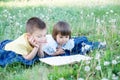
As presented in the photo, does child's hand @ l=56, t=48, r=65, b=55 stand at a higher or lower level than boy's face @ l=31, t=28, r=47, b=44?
lower

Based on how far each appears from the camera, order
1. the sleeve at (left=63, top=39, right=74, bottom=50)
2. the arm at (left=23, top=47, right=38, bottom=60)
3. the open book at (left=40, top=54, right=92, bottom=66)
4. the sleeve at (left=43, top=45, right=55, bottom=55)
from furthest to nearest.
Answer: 1. the sleeve at (left=63, top=39, right=74, bottom=50)
2. the sleeve at (left=43, top=45, right=55, bottom=55)
3. the arm at (left=23, top=47, right=38, bottom=60)
4. the open book at (left=40, top=54, right=92, bottom=66)

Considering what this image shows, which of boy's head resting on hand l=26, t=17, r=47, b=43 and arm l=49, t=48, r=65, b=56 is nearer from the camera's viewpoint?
boy's head resting on hand l=26, t=17, r=47, b=43

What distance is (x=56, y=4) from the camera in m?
11.0

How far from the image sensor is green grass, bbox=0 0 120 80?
4.32 m

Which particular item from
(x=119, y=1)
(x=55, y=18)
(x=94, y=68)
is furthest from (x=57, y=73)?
(x=119, y=1)

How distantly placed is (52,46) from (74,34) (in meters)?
1.38

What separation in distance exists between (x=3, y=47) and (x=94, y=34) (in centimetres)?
169

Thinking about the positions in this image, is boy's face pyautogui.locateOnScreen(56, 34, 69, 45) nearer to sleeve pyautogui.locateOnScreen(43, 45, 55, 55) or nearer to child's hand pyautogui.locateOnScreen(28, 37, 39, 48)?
sleeve pyautogui.locateOnScreen(43, 45, 55, 55)

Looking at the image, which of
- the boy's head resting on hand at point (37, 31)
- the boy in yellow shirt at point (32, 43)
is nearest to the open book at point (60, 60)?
the boy in yellow shirt at point (32, 43)

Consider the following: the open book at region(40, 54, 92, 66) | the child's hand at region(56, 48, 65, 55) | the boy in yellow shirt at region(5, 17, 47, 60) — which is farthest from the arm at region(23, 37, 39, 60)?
the child's hand at region(56, 48, 65, 55)

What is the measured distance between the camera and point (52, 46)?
587 cm

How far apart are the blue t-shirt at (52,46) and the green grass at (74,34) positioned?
0.46 metres

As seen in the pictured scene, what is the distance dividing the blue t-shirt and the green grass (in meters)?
0.46

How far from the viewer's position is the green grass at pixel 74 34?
432 cm
